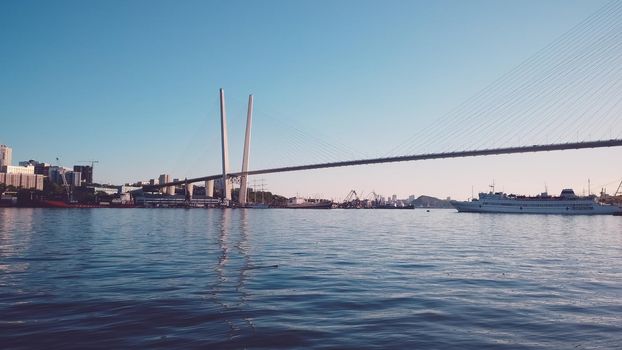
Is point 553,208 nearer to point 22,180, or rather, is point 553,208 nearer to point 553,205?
point 553,205

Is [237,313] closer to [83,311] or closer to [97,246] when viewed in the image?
[83,311]

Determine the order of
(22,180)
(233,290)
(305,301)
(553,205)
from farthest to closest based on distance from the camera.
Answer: (22,180)
(553,205)
(233,290)
(305,301)

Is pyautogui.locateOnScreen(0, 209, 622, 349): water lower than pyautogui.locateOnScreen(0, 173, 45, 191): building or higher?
lower

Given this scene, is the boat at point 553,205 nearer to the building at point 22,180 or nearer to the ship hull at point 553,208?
the ship hull at point 553,208

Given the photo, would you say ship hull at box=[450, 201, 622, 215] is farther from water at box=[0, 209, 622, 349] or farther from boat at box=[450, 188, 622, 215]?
water at box=[0, 209, 622, 349]

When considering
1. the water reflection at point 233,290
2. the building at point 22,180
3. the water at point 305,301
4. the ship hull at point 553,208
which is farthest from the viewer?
the building at point 22,180

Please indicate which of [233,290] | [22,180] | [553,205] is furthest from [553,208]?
[22,180]

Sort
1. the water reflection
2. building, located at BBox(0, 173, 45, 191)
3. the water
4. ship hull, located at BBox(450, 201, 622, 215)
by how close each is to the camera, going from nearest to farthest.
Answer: the water < the water reflection < ship hull, located at BBox(450, 201, 622, 215) < building, located at BBox(0, 173, 45, 191)

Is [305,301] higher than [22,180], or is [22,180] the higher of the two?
[22,180]

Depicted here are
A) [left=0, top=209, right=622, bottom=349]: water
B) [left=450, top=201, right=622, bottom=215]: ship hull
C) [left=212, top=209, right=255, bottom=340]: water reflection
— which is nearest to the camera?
A: [left=0, top=209, right=622, bottom=349]: water

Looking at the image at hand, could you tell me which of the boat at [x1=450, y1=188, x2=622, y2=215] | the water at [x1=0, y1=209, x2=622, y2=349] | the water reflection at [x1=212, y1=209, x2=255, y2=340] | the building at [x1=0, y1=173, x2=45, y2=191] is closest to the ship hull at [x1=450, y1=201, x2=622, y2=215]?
the boat at [x1=450, y1=188, x2=622, y2=215]

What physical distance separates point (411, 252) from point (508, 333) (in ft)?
45.0

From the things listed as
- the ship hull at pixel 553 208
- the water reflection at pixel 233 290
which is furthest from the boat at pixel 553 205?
the water reflection at pixel 233 290

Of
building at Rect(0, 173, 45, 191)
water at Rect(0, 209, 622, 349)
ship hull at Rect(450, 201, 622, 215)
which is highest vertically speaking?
building at Rect(0, 173, 45, 191)
